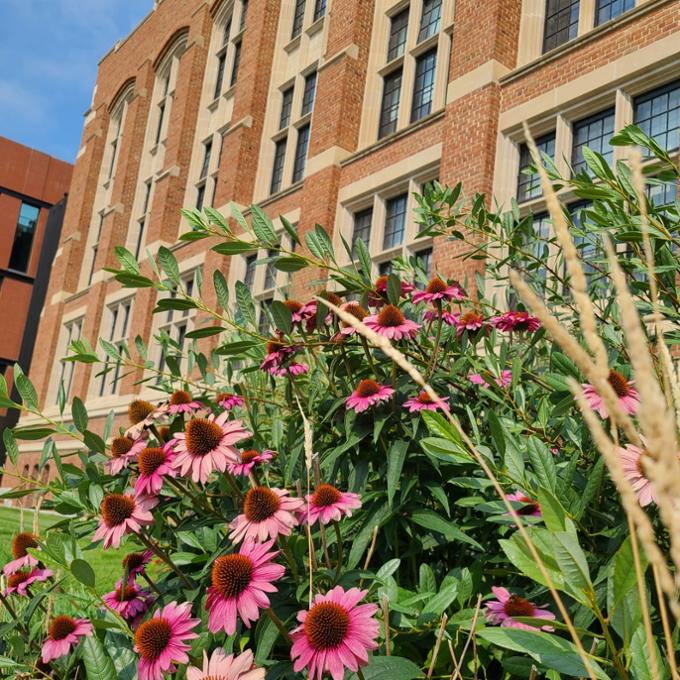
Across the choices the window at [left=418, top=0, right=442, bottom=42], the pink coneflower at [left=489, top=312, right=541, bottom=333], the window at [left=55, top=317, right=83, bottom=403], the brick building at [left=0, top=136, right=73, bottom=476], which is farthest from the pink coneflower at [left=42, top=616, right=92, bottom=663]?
the brick building at [left=0, top=136, right=73, bottom=476]

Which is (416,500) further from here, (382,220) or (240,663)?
(382,220)

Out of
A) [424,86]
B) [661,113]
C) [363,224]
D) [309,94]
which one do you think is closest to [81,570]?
[661,113]

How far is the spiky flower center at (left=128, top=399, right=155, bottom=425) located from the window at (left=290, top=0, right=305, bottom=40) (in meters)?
16.1

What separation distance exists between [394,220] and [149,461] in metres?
11.3

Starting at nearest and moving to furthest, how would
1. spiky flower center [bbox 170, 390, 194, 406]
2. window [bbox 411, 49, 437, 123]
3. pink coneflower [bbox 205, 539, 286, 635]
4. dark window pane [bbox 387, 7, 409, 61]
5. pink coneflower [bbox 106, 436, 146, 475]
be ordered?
pink coneflower [bbox 205, 539, 286, 635] < pink coneflower [bbox 106, 436, 146, 475] < spiky flower center [bbox 170, 390, 194, 406] < window [bbox 411, 49, 437, 123] < dark window pane [bbox 387, 7, 409, 61]

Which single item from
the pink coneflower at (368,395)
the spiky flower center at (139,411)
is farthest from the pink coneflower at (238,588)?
the spiky flower center at (139,411)

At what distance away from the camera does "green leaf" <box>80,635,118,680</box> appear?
4.57 ft

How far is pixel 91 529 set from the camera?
225 cm

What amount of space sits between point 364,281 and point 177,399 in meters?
0.73

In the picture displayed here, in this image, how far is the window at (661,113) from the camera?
840 cm

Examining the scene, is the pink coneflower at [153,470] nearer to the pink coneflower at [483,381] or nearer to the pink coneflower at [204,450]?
the pink coneflower at [204,450]

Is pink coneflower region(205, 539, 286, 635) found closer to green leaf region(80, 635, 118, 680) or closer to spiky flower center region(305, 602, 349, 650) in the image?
spiky flower center region(305, 602, 349, 650)

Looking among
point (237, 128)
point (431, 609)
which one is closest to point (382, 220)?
point (237, 128)

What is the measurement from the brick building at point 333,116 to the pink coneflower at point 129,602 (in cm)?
204
